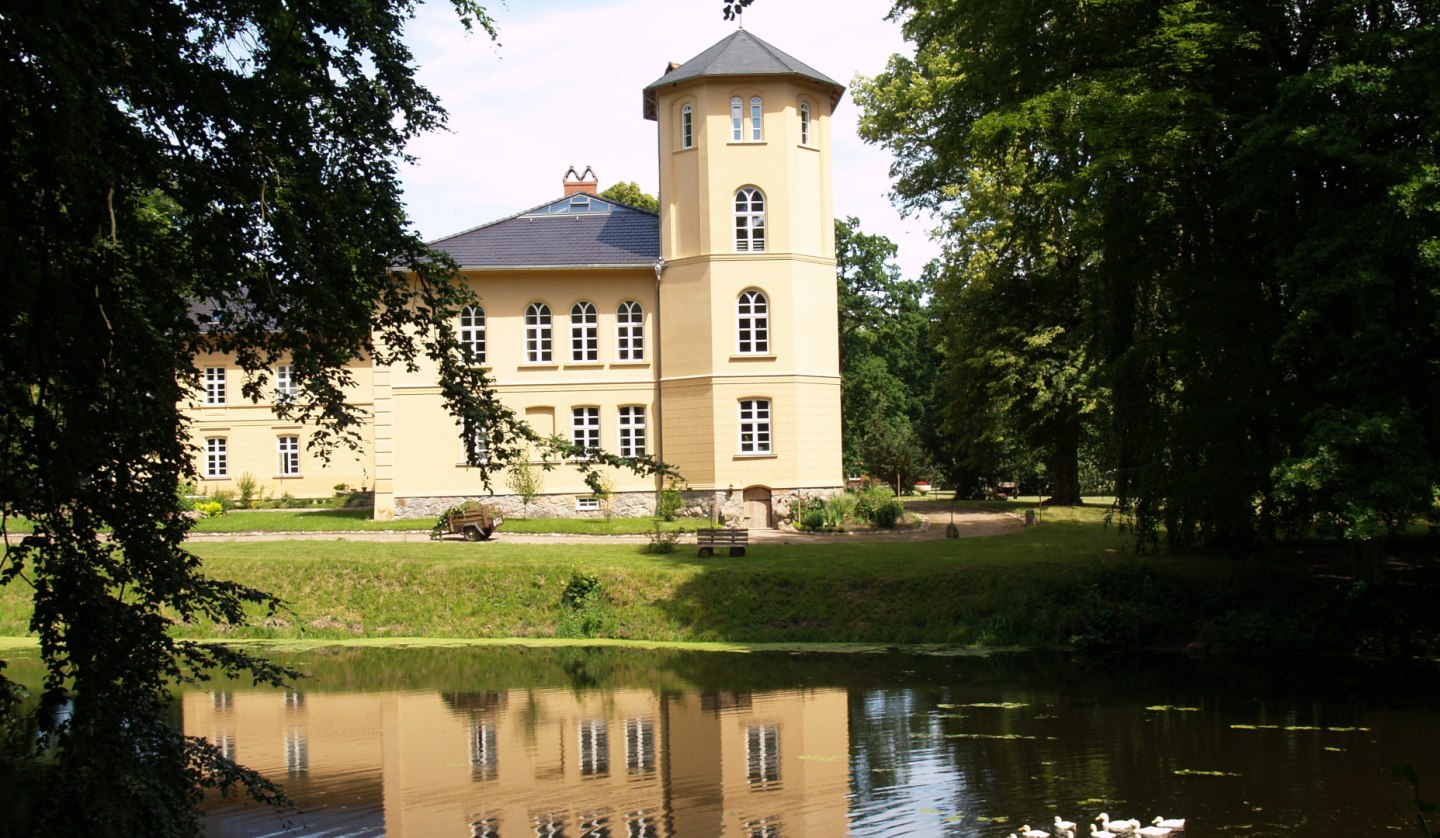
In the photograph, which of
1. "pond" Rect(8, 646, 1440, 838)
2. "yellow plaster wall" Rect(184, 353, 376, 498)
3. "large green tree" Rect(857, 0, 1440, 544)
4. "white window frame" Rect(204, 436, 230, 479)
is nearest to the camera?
"pond" Rect(8, 646, 1440, 838)

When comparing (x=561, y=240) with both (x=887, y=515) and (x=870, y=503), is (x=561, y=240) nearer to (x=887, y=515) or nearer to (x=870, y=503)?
(x=870, y=503)

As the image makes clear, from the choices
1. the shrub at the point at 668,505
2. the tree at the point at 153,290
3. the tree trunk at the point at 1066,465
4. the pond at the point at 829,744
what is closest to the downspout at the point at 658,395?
the shrub at the point at 668,505

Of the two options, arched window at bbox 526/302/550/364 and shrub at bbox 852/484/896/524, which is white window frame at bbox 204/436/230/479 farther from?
shrub at bbox 852/484/896/524

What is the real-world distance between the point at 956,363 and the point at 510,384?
1294 centimetres

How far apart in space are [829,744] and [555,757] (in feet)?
9.22

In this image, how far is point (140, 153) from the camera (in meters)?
7.75

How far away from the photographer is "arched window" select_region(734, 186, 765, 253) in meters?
32.3

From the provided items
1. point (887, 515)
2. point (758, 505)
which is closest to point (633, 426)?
point (758, 505)

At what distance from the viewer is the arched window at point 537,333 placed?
33.9 m

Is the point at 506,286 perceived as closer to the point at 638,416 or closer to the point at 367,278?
the point at 638,416

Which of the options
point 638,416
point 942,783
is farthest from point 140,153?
point 638,416

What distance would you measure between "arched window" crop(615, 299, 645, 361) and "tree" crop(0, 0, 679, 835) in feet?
78.5

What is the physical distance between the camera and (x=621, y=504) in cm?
3325

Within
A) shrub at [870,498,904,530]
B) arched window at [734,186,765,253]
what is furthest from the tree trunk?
arched window at [734,186,765,253]
